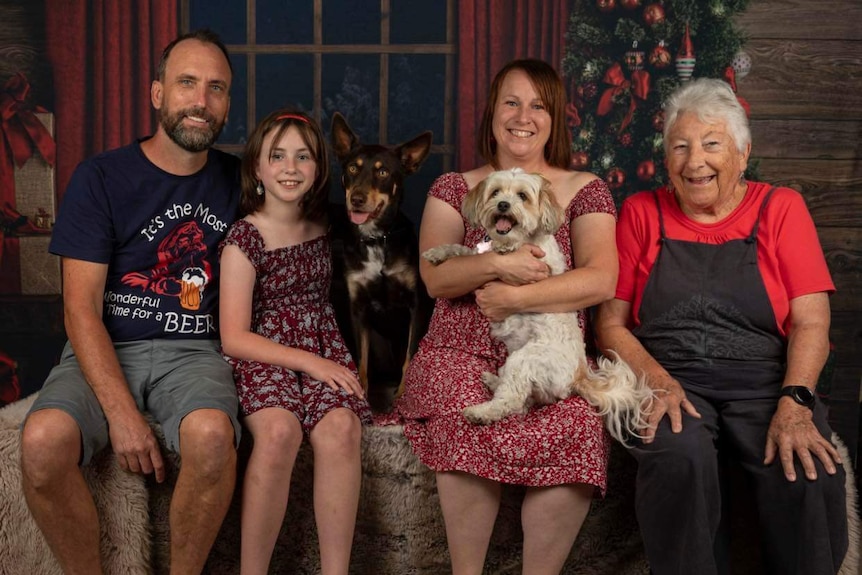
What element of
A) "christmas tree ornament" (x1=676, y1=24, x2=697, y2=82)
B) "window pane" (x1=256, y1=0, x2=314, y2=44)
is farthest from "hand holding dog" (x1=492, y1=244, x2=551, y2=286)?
"window pane" (x1=256, y1=0, x2=314, y2=44)

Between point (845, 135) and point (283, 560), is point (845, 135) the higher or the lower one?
the higher one

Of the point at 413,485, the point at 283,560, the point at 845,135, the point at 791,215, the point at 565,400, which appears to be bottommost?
the point at 283,560

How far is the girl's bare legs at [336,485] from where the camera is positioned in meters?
2.09

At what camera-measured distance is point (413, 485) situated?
236 centimetres

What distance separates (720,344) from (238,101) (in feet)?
7.14

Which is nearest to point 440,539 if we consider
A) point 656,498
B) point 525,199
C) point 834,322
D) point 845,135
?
point 656,498

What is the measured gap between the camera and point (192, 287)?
7.88 feet

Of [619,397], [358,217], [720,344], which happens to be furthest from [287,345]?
[720,344]

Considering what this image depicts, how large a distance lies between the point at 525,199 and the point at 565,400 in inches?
21.4

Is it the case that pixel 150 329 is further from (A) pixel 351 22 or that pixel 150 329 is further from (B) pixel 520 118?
(A) pixel 351 22

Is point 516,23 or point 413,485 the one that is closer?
point 413,485

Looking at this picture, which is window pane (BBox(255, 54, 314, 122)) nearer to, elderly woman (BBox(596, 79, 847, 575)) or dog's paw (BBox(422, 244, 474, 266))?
dog's paw (BBox(422, 244, 474, 266))

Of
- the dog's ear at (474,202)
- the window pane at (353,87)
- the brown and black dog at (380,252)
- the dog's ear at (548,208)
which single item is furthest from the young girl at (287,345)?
the window pane at (353,87)

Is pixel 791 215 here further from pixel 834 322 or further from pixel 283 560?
pixel 283 560
